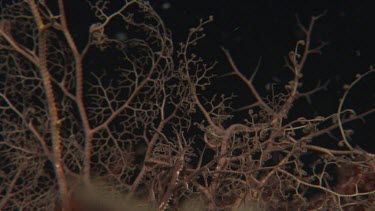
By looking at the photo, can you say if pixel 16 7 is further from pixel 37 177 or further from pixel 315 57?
pixel 315 57

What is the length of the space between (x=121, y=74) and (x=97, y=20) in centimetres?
62

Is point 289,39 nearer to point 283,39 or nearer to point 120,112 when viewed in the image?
point 283,39

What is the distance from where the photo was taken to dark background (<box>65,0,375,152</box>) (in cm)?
359

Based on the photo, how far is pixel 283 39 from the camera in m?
3.69

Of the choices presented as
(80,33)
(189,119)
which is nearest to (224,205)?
(189,119)

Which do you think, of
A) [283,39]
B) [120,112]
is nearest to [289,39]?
[283,39]

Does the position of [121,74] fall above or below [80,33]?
below

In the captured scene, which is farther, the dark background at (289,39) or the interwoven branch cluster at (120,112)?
the dark background at (289,39)

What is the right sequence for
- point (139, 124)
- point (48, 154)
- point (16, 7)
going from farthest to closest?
point (139, 124) → point (48, 154) → point (16, 7)

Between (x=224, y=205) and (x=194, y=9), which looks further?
(x=194, y=9)

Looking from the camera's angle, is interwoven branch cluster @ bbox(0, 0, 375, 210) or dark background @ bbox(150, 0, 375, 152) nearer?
interwoven branch cluster @ bbox(0, 0, 375, 210)

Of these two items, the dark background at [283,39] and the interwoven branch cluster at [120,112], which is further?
the dark background at [283,39]

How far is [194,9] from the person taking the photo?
369cm

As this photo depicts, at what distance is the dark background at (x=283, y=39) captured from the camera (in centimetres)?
359
